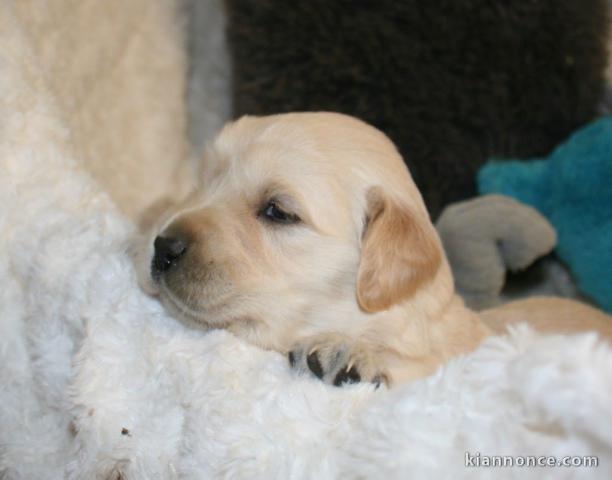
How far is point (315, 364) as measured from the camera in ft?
5.05

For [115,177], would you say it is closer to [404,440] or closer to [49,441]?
[49,441]

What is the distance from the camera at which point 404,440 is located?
1.17 m

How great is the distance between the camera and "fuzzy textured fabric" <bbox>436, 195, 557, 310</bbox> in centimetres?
255

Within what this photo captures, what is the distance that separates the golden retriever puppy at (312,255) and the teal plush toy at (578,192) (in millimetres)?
1128

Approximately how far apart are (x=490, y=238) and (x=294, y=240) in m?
1.14

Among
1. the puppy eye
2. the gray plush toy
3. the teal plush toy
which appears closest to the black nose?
the puppy eye

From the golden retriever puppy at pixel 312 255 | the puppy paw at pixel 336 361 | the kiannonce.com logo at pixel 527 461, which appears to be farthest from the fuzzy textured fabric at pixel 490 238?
the kiannonce.com logo at pixel 527 461

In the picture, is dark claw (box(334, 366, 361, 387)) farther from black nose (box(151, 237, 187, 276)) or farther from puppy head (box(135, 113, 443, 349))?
black nose (box(151, 237, 187, 276))

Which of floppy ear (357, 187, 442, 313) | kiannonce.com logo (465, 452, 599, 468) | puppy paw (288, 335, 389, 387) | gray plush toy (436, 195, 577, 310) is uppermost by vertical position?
kiannonce.com logo (465, 452, 599, 468)

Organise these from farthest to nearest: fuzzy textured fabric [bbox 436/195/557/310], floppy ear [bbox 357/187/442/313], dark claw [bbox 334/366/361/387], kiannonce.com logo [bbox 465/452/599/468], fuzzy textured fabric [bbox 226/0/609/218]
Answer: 1. fuzzy textured fabric [bbox 226/0/609/218]
2. fuzzy textured fabric [bbox 436/195/557/310]
3. floppy ear [bbox 357/187/442/313]
4. dark claw [bbox 334/366/361/387]
5. kiannonce.com logo [bbox 465/452/599/468]

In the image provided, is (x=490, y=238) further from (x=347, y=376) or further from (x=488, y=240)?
(x=347, y=376)

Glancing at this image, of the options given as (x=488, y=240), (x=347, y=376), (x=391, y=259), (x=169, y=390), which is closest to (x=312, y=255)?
(x=391, y=259)

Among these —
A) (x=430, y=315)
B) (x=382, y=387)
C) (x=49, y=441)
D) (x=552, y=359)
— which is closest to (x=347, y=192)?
(x=430, y=315)

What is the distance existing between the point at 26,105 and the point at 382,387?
116 cm
